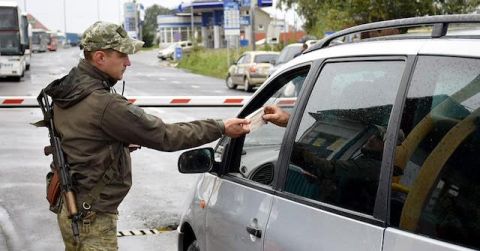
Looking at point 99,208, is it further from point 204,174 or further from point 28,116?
point 28,116

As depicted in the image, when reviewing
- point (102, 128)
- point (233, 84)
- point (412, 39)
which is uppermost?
point (412, 39)

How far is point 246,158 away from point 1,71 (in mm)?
27330

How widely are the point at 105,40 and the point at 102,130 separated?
47 cm

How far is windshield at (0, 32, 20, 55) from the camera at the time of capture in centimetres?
2781

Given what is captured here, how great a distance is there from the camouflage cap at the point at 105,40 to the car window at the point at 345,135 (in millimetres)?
1086

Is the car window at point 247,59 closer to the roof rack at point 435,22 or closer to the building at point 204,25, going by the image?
the roof rack at point 435,22

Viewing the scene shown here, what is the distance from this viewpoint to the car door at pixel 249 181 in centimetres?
301

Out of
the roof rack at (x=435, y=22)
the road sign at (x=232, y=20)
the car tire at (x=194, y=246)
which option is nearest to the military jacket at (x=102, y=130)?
the car tire at (x=194, y=246)

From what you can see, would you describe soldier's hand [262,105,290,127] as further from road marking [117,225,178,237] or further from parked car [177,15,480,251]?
road marking [117,225,178,237]

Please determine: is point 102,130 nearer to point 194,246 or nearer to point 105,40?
point 105,40

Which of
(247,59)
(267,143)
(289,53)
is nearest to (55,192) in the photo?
(267,143)

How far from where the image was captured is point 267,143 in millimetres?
3611

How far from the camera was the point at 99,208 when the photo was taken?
3.35 metres

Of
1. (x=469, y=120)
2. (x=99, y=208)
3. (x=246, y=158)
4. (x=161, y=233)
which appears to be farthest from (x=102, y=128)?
(x=161, y=233)
